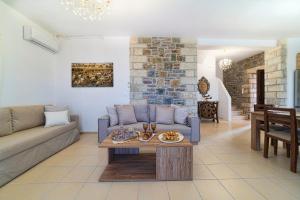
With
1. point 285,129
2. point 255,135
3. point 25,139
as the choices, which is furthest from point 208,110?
point 25,139

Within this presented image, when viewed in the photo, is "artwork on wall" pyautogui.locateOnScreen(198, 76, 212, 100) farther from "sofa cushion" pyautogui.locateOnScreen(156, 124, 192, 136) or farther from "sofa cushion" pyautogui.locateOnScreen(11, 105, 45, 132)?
"sofa cushion" pyautogui.locateOnScreen(11, 105, 45, 132)

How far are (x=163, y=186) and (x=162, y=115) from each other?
209 centimetres

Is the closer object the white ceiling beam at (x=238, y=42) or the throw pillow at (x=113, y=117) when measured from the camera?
the throw pillow at (x=113, y=117)

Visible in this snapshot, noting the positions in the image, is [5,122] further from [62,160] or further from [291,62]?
[291,62]

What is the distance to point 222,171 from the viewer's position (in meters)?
2.55

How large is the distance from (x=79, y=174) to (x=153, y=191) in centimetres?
106

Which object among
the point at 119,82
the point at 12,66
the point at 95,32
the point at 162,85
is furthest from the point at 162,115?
the point at 12,66

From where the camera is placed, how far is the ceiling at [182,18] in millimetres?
3197

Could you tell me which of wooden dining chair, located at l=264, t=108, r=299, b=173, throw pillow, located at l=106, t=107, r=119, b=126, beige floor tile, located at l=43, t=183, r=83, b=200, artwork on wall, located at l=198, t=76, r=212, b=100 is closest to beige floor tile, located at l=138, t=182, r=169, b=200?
beige floor tile, located at l=43, t=183, r=83, b=200

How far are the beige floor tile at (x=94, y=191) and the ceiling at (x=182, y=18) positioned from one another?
2763 millimetres

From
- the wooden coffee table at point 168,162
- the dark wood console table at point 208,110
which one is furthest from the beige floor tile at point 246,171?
the dark wood console table at point 208,110

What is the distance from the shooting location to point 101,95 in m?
5.05

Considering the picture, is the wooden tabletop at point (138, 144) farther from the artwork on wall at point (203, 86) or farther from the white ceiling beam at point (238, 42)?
the artwork on wall at point (203, 86)

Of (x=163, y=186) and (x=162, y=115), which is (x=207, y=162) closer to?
(x=163, y=186)
